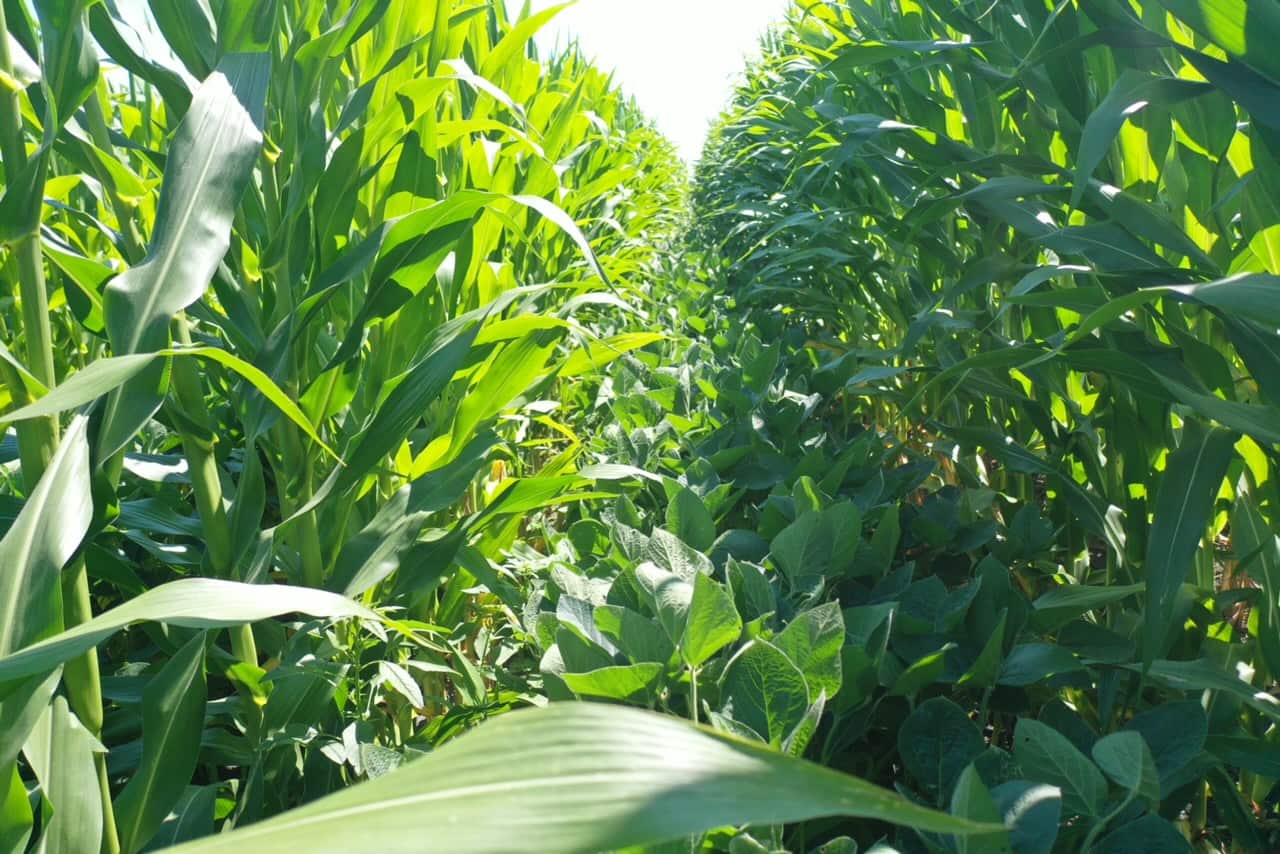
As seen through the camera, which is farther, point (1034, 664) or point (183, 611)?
point (1034, 664)

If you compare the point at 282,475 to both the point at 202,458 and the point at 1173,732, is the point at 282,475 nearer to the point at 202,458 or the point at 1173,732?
the point at 202,458

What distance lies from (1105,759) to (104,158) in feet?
3.15

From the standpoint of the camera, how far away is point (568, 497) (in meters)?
1.25

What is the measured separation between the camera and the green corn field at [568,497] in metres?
0.58

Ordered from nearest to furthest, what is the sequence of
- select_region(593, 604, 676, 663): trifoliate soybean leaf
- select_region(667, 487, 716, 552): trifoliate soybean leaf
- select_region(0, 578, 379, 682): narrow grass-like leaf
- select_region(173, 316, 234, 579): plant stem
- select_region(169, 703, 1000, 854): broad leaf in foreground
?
1. select_region(169, 703, 1000, 854): broad leaf in foreground
2. select_region(0, 578, 379, 682): narrow grass-like leaf
3. select_region(593, 604, 676, 663): trifoliate soybean leaf
4. select_region(173, 316, 234, 579): plant stem
5. select_region(667, 487, 716, 552): trifoliate soybean leaf

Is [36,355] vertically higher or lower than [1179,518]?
higher

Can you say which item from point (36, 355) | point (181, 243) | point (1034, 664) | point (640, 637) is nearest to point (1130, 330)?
point (1034, 664)

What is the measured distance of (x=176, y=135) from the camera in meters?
0.75

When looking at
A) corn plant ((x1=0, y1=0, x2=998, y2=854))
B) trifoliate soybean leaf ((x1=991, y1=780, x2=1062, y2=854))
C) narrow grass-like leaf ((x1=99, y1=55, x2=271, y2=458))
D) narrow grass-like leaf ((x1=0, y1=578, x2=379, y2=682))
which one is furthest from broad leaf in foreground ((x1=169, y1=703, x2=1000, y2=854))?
narrow grass-like leaf ((x1=99, y1=55, x2=271, y2=458))

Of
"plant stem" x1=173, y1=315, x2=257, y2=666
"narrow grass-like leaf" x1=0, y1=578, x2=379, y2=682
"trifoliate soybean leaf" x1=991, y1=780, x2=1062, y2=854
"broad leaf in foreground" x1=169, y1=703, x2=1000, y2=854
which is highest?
"plant stem" x1=173, y1=315, x2=257, y2=666

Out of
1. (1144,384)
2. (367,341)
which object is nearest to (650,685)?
(1144,384)

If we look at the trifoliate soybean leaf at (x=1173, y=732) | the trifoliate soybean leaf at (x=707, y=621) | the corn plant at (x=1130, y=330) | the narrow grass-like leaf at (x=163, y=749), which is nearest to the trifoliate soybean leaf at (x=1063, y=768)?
the corn plant at (x=1130, y=330)

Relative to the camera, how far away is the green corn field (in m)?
0.58

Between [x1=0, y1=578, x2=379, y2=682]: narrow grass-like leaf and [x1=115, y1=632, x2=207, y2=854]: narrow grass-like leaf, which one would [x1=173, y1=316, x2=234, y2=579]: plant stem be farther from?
[x1=0, y1=578, x2=379, y2=682]: narrow grass-like leaf
